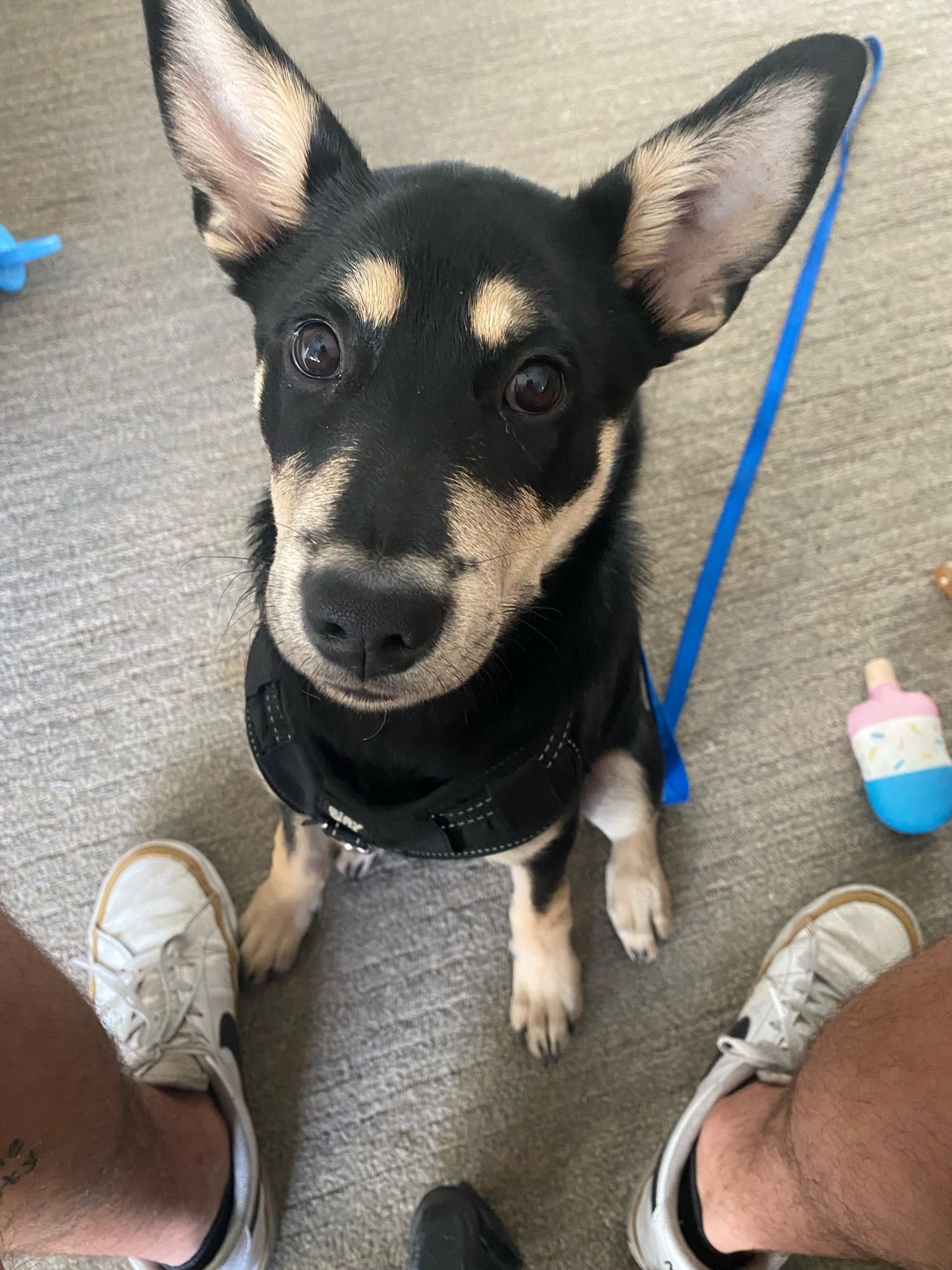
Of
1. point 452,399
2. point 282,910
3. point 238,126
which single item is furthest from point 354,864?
point 238,126

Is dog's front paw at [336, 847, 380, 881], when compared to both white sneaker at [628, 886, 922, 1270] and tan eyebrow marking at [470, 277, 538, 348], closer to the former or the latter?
white sneaker at [628, 886, 922, 1270]

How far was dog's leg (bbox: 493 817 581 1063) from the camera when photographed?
157 centimetres

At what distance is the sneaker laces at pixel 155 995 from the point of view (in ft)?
5.08

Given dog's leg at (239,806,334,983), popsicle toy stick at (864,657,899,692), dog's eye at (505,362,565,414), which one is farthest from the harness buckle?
popsicle toy stick at (864,657,899,692)

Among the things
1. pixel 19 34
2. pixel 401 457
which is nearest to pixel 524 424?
pixel 401 457

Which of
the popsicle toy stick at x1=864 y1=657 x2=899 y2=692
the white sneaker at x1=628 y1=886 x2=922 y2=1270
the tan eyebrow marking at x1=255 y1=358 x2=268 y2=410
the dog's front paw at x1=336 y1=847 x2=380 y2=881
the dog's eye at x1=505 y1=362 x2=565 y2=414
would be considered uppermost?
the tan eyebrow marking at x1=255 y1=358 x2=268 y2=410

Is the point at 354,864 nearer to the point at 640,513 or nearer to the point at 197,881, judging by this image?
the point at 197,881

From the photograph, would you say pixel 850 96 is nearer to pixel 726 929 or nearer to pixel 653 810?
pixel 653 810

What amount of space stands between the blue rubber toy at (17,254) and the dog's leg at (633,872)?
2150mm

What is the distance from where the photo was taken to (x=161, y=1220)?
1.22m

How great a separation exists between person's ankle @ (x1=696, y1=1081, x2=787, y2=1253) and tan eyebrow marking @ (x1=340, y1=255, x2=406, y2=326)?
1.28 meters

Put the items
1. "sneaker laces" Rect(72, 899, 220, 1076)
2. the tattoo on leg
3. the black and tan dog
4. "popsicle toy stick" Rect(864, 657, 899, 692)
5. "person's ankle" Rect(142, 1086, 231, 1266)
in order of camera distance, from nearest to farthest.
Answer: the tattoo on leg, the black and tan dog, "person's ankle" Rect(142, 1086, 231, 1266), "sneaker laces" Rect(72, 899, 220, 1076), "popsicle toy stick" Rect(864, 657, 899, 692)

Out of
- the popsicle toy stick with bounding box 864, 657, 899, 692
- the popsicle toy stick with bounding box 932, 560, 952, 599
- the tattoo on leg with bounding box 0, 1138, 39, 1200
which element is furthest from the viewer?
the popsicle toy stick with bounding box 932, 560, 952, 599

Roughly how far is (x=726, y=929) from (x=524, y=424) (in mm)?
1232
